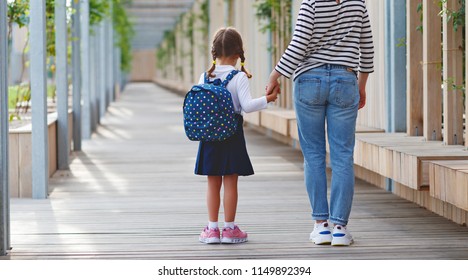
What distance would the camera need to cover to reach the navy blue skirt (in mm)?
4930

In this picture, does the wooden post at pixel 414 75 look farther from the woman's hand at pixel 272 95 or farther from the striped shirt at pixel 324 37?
the woman's hand at pixel 272 95

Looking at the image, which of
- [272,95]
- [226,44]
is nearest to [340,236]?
[272,95]

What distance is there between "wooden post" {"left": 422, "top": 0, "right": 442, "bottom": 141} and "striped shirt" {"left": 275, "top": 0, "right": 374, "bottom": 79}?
1696mm

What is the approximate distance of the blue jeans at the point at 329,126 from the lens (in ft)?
15.6

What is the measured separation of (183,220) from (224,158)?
1.05m

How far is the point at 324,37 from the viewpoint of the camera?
15.6 ft

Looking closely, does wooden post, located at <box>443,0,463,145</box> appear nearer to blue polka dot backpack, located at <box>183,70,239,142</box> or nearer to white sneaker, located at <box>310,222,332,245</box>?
white sneaker, located at <box>310,222,332,245</box>


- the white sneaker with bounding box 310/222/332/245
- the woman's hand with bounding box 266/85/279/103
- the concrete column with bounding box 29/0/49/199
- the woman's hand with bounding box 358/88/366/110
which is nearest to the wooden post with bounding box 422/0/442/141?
the woman's hand with bounding box 358/88/366/110

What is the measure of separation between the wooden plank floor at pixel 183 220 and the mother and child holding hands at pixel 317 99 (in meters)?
0.21

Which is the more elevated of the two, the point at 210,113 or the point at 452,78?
the point at 452,78

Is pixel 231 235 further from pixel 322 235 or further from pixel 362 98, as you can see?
pixel 362 98

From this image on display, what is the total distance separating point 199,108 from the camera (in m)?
4.83

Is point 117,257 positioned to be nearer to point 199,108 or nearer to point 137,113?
point 199,108
